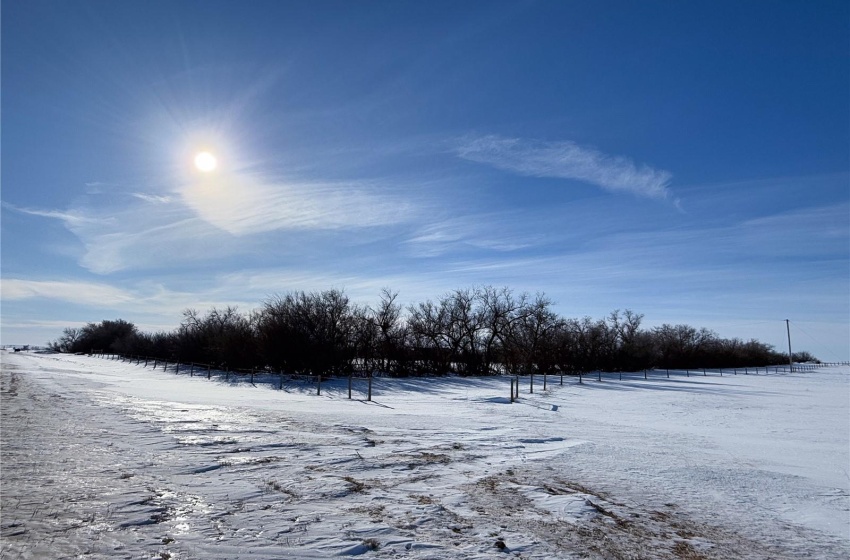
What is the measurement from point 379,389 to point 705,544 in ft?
85.7

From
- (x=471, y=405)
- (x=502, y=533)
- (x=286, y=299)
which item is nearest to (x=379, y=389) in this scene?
(x=471, y=405)

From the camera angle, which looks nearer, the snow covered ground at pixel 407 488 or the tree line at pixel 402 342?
the snow covered ground at pixel 407 488

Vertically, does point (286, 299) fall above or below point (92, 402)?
above

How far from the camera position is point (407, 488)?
796 centimetres

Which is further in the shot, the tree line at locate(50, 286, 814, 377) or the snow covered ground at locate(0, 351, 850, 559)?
the tree line at locate(50, 286, 814, 377)

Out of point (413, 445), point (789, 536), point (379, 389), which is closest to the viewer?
point (789, 536)

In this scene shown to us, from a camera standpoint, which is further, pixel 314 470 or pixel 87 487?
pixel 314 470

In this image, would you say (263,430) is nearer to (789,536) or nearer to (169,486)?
(169,486)

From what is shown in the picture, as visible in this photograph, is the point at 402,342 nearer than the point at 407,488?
No

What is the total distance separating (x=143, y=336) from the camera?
275ft

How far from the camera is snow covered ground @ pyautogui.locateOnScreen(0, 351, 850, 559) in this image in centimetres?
568

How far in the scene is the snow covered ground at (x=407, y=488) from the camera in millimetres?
5684

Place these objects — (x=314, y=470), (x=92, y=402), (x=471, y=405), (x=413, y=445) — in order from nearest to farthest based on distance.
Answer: (x=314, y=470) → (x=413, y=445) → (x=92, y=402) → (x=471, y=405)

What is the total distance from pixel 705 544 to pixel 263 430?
1037cm
